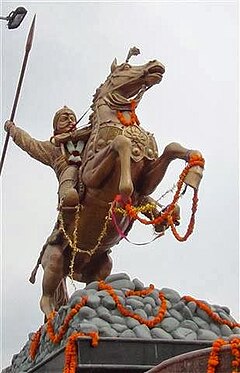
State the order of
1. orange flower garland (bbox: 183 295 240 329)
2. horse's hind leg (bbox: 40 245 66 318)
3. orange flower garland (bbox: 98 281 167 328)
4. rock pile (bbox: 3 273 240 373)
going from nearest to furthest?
rock pile (bbox: 3 273 240 373) < orange flower garland (bbox: 98 281 167 328) < orange flower garland (bbox: 183 295 240 329) < horse's hind leg (bbox: 40 245 66 318)

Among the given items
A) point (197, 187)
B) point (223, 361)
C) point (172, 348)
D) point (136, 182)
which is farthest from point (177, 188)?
point (223, 361)

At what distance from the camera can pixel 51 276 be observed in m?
5.92

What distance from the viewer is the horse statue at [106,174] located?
556 cm

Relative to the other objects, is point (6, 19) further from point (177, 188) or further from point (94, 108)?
point (177, 188)

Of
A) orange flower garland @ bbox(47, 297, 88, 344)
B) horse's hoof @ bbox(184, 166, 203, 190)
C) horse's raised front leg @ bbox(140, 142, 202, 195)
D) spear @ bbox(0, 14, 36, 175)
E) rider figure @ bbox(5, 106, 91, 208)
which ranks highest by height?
spear @ bbox(0, 14, 36, 175)

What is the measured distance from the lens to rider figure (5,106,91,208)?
19.5 ft

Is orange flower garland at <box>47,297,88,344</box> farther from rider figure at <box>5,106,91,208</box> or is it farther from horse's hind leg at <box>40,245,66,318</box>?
rider figure at <box>5,106,91,208</box>

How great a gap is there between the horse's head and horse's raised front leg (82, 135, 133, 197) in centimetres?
65

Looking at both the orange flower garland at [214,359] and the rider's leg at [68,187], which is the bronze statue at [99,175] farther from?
the orange flower garland at [214,359]

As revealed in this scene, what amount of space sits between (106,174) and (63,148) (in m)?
0.87

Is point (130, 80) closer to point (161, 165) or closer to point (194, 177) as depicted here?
point (161, 165)

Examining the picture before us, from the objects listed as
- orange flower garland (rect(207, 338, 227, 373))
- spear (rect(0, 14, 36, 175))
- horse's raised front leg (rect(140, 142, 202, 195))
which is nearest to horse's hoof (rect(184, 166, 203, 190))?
horse's raised front leg (rect(140, 142, 202, 195))

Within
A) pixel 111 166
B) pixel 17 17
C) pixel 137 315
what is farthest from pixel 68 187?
pixel 137 315

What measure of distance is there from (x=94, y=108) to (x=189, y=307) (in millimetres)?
2115
